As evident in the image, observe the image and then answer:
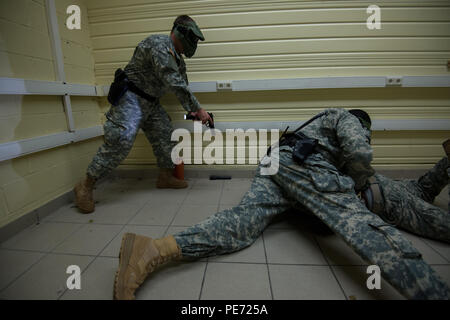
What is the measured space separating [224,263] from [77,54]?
2621 mm

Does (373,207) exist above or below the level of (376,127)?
below

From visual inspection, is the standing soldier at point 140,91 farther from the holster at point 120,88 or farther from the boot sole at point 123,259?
the boot sole at point 123,259

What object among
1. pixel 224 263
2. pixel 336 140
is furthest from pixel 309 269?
pixel 336 140

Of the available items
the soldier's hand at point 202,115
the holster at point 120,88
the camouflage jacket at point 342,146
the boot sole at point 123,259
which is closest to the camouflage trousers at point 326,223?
the camouflage jacket at point 342,146

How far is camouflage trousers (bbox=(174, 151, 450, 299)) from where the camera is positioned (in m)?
0.96

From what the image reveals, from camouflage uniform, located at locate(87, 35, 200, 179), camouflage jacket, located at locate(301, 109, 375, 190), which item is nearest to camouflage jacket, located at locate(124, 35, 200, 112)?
camouflage uniform, located at locate(87, 35, 200, 179)

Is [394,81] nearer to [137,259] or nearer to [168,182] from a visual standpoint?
[168,182]

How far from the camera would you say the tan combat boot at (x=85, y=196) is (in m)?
2.02

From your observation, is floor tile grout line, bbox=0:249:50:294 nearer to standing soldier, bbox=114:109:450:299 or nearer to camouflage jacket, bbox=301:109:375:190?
standing soldier, bbox=114:109:450:299

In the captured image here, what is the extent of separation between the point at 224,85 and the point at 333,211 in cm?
181

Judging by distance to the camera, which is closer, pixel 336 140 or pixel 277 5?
pixel 336 140

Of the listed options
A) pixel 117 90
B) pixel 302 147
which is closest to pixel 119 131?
pixel 117 90
